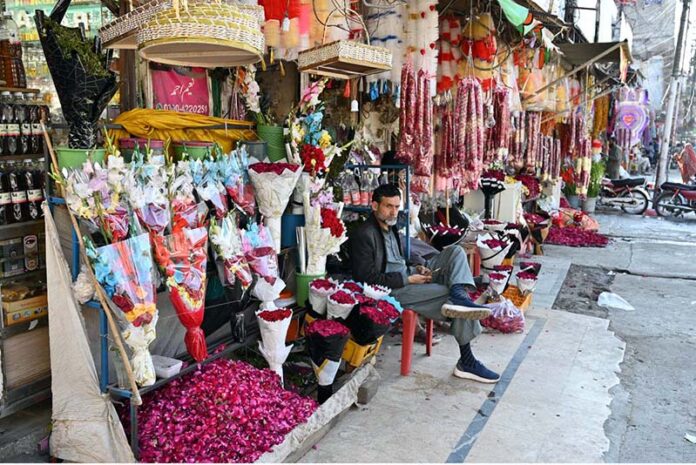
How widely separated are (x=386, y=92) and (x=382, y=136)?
2.36 ft

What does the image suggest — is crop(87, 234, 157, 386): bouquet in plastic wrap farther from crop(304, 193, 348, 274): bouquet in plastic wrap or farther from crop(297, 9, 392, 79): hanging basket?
crop(297, 9, 392, 79): hanging basket

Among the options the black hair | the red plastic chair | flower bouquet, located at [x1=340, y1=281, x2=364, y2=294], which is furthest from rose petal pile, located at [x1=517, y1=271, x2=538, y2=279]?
flower bouquet, located at [x1=340, y1=281, x2=364, y2=294]

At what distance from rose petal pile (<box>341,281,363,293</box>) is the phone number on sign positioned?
169 centimetres

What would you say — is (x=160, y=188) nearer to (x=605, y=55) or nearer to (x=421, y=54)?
(x=421, y=54)

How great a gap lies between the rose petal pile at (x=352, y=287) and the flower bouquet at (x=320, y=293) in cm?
16

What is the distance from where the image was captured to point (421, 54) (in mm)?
5176

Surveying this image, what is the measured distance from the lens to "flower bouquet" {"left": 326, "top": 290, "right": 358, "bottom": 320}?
376cm

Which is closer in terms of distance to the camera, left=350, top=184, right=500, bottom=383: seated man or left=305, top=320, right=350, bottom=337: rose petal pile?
left=305, top=320, right=350, bottom=337: rose petal pile

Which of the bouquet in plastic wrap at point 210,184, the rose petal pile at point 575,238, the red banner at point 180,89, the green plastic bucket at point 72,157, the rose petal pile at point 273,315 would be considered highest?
the red banner at point 180,89

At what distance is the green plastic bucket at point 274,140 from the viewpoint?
4.02 m

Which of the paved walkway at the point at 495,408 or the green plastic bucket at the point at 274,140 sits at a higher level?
the green plastic bucket at the point at 274,140

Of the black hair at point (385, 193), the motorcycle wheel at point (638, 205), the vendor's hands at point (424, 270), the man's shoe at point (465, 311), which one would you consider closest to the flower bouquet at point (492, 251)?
the vendor's hands at point (424, 270)

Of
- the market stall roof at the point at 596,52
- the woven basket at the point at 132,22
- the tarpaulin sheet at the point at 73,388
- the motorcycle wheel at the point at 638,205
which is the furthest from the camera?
the motorcycle wheel at the point at 638,205

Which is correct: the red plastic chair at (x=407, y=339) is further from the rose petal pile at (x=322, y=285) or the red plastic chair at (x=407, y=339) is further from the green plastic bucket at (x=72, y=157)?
the green plastic bucket at (x=72, y=157)
